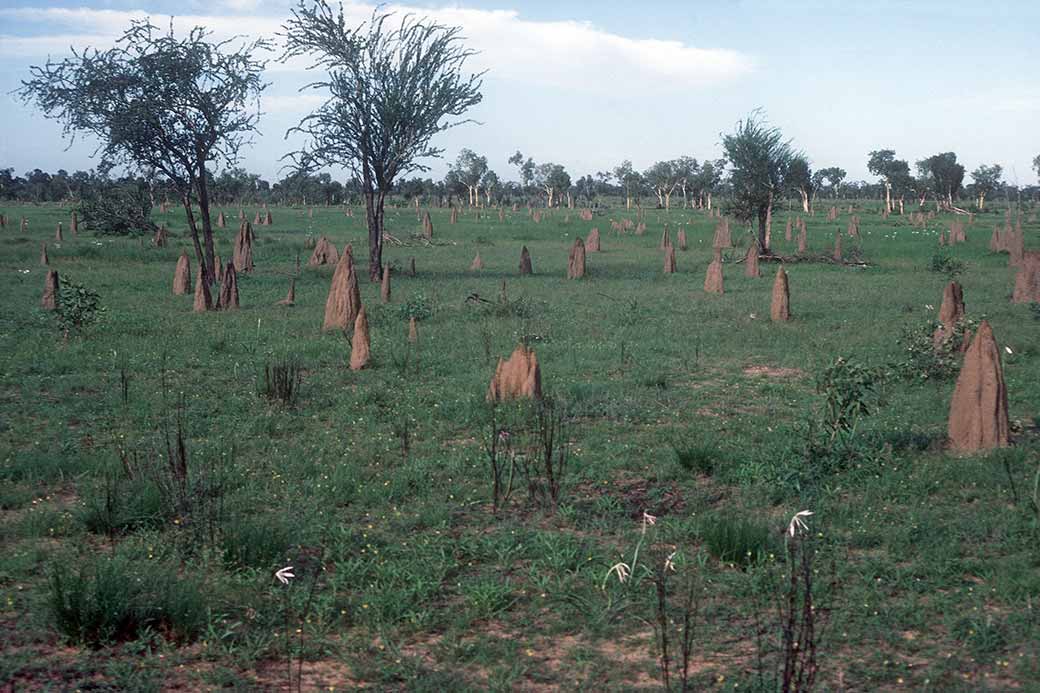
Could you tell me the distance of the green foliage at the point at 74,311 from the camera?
13.6m

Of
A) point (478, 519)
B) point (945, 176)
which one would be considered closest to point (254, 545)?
point (478, 519)

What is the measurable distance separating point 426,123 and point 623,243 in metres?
14.6

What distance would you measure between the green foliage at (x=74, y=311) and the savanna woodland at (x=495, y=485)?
4 cm

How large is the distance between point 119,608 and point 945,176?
73.5 m

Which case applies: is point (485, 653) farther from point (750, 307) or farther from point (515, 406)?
point (750, 307)

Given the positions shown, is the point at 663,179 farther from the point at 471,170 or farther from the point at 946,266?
the point at 946,266

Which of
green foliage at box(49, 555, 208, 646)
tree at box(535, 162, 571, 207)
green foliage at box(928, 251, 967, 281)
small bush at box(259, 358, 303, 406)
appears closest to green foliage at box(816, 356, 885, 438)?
green foliage at box(49, 555, 208, 646)

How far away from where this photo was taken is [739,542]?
5688mm

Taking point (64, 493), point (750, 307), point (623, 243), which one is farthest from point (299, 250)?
point (64, 493)

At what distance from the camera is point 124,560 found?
5.39 metres

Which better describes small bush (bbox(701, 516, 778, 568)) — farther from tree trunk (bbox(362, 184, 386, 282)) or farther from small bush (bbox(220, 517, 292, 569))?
tree trunk (bbox(362, 184, 386, 282))

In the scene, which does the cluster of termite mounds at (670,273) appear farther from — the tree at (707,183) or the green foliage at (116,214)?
the tree at (707,183)

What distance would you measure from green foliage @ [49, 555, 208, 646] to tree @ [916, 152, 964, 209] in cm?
7077

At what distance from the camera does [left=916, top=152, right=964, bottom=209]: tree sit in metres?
69.5
